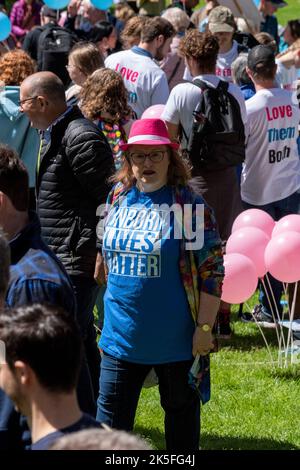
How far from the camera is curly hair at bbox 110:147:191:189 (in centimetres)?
475

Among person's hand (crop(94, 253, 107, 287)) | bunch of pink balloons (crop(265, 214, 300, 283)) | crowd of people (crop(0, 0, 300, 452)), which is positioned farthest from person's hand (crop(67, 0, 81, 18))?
person's hand (crop(94, 253, 107, 287))

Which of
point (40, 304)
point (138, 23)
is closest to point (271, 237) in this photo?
point (138, 23)

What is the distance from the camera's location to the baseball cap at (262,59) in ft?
25.7

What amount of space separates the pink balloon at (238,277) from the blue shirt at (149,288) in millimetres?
1827

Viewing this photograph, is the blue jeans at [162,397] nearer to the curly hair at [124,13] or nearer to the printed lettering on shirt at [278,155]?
the printed lettering on shirt at [278,155]

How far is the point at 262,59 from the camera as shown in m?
7.85

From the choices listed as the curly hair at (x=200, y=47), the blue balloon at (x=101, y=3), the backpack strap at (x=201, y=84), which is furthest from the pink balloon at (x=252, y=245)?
the blue balloon at (x=101, y=3)

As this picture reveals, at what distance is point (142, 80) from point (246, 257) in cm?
261

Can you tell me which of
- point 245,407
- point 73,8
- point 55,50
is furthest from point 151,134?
point 73,8

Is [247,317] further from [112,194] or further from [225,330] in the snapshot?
[112,194]

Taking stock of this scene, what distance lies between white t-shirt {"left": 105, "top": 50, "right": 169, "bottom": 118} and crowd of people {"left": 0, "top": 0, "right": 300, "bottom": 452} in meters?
0.01

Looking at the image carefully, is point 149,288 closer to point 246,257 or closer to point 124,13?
point 246,257

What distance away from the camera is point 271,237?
6.82 meters
